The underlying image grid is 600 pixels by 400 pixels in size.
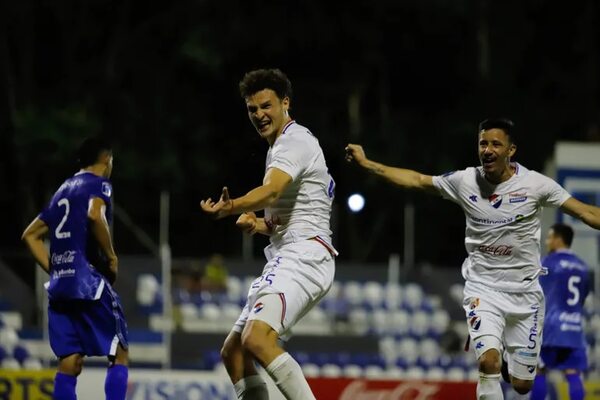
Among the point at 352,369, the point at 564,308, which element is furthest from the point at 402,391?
the point at 352,369

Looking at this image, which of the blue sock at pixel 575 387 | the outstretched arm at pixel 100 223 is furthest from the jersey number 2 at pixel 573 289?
the outstretched arm at pixel 100 223

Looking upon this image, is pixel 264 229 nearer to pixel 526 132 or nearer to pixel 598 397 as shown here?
pixel 598 397

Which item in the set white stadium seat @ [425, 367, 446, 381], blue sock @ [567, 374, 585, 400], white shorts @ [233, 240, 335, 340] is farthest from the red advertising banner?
white stadium seat @ [425, 367, 446, 381]

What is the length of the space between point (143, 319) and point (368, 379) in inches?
289

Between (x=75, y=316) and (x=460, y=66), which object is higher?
(x=460, y=66)

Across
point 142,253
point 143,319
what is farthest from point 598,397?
point 142,253

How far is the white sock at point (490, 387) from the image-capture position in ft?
31.0

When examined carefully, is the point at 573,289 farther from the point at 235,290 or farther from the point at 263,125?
the point at 235,290

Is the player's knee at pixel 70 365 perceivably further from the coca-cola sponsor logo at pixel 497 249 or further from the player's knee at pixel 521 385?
the player's knee at pixel 521 385

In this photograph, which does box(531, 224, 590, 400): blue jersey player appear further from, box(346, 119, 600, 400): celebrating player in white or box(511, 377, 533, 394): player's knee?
box(346, 119, 600, 400): celebrating player in white

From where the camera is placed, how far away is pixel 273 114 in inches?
330

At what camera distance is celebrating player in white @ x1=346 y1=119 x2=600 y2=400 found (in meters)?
9.59

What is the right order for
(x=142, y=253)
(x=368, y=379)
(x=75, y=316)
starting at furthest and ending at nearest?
(x=142, y=253) → (x=368, y=379) → (x=75, y=316)

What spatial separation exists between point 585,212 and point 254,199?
105 inches
